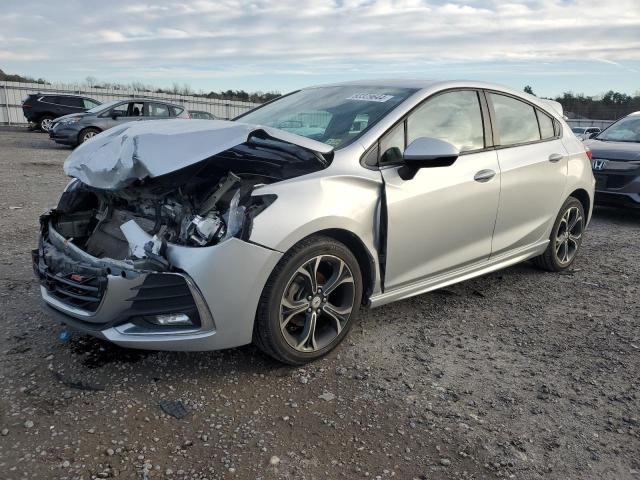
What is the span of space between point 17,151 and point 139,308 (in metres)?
14.2

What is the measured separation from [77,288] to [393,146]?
6.68ft

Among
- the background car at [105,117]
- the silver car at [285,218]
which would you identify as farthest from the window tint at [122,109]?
the silver car at [285,218]

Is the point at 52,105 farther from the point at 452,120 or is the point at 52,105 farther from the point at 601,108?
the point at 601,108

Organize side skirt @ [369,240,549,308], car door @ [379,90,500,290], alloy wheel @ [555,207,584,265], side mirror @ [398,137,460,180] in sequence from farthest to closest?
alloy wheel @ [555,207,584,265], side skirt @ [369,240,549,308], car door @ [379,90,500,290], side mirror @ [398,137,460,180]

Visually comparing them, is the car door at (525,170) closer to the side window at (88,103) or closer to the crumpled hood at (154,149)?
the crumpled hood at (154,149)

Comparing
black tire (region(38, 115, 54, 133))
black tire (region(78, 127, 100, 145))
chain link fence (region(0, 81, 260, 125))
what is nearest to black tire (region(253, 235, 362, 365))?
black tire (region(78, 127, 100, 145))

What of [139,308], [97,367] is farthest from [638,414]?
[97,367]

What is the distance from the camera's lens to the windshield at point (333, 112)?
3521mm

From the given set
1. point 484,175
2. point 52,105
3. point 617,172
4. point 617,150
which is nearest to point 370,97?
point 484,175

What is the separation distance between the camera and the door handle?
151 inches

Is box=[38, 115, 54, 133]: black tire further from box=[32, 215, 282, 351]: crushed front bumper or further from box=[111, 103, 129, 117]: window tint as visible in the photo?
box=[32, 215, 282, 351]: crushed front bumper

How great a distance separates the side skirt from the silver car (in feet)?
0.04

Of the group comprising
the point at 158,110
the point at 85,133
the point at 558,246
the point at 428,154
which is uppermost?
the point at 158,110

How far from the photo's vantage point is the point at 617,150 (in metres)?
7.62
